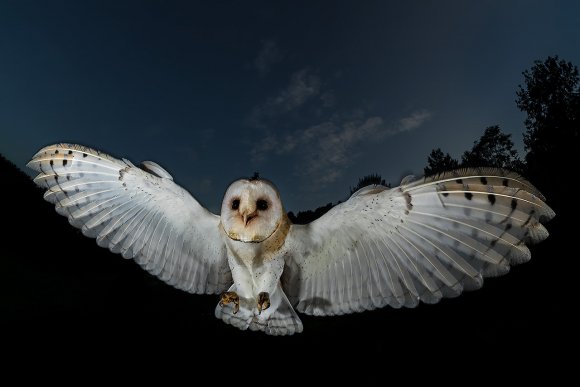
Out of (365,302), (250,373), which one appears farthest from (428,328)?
(365,302)

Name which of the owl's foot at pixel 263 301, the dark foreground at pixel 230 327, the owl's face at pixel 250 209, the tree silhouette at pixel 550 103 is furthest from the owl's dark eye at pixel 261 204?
the tree silhouette at pixel 550 103

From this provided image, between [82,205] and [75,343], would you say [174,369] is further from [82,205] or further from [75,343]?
[82,205]

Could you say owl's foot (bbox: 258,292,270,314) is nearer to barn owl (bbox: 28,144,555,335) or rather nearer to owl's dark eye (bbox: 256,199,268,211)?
barn owl (bbox: 28,144,555,335)

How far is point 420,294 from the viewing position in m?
1.50

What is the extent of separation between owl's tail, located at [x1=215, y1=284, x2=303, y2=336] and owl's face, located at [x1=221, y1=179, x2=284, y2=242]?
47 cm

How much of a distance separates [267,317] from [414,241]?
78 centimetres

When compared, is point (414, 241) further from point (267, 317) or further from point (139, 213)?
point (139, 213)

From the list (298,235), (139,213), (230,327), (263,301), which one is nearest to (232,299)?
(263,301)

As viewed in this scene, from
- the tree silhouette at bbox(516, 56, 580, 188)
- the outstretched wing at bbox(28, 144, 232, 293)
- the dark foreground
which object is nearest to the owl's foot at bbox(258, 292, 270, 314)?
the outstretched wing at bbox(28, 144, 232, 293)

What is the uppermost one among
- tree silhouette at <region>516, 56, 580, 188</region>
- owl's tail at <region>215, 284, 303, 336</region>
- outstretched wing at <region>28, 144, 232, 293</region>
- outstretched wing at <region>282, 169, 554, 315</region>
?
tree silhouette at <region>516, 56, 580, 188</region>

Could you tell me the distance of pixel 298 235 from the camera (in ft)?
5.16

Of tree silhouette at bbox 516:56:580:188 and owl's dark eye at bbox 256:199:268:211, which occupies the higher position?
tree silhouette at bbox 516:56:580:188

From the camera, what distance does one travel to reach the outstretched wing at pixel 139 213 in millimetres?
1767

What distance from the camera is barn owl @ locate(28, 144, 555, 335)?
122 cm
